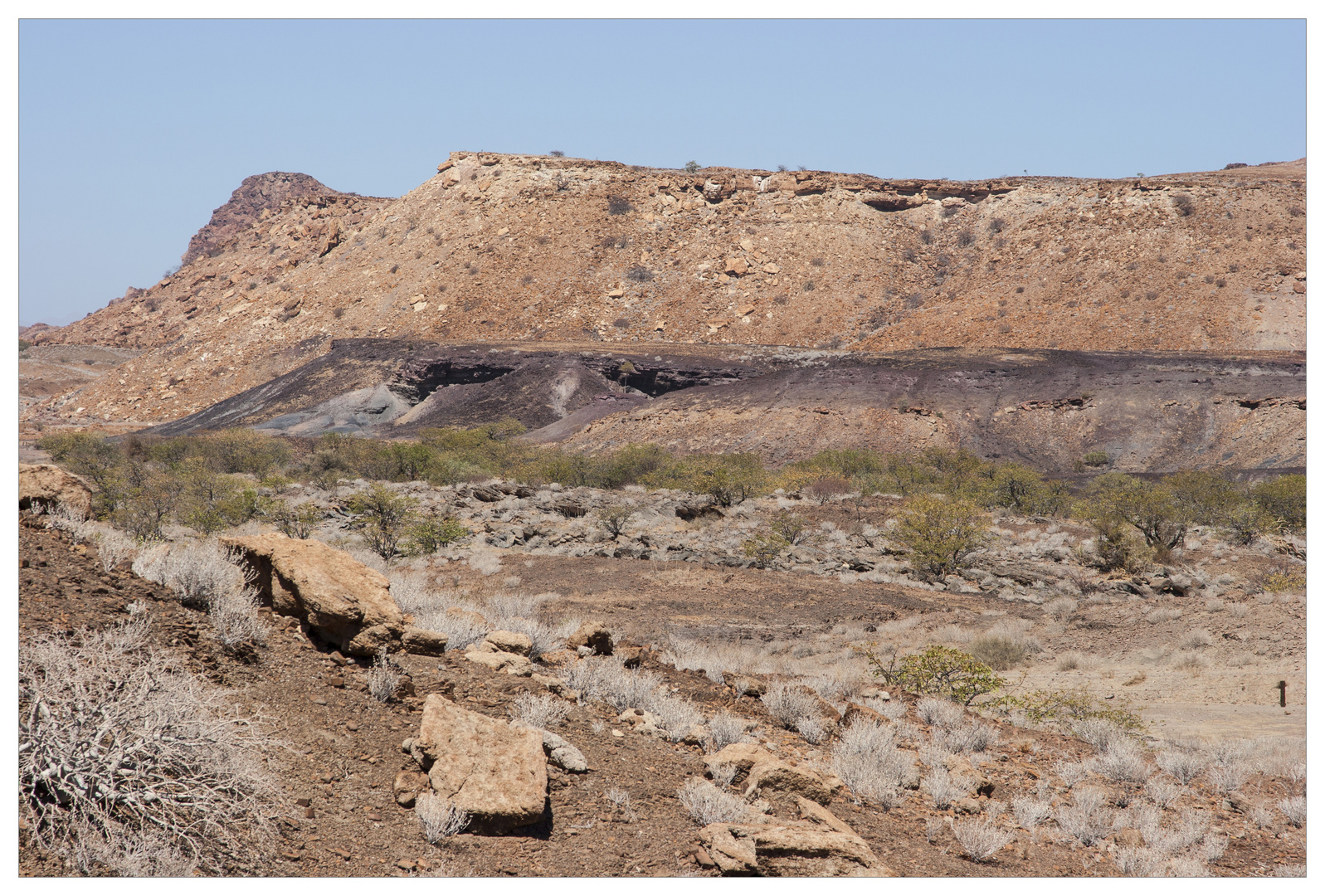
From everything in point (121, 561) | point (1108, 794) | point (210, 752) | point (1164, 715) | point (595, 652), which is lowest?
point (1164, 715)

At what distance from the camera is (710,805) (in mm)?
4637

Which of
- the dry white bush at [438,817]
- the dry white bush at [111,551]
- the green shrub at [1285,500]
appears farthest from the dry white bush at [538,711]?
the green shrub at [1285,500]

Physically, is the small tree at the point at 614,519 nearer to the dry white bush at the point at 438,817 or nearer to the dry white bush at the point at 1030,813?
the dry white bush at the point at 1030,813

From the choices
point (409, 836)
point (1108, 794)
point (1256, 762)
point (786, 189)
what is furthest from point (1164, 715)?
point (786, 189)

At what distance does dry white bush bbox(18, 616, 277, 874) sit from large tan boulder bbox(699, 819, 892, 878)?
2073 millimetres

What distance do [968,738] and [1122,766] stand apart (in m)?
1.18

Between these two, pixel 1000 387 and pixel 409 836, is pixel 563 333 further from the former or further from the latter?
pixel 409 836

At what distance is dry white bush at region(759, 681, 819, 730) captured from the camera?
689 cm

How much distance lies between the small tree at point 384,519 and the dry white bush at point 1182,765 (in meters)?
14.5

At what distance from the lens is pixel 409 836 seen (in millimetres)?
4062

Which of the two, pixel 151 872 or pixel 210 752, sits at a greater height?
pixel 210 752

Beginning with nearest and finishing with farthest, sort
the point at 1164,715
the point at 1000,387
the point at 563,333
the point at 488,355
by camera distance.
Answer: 1. the point at 1164,715
2. the point at 1000,387
3. the point at 488,355
4. the point at 563,333

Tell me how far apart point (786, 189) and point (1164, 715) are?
6159 centimetres

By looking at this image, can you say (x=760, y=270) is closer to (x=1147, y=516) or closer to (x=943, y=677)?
(x=1147, y=516)
